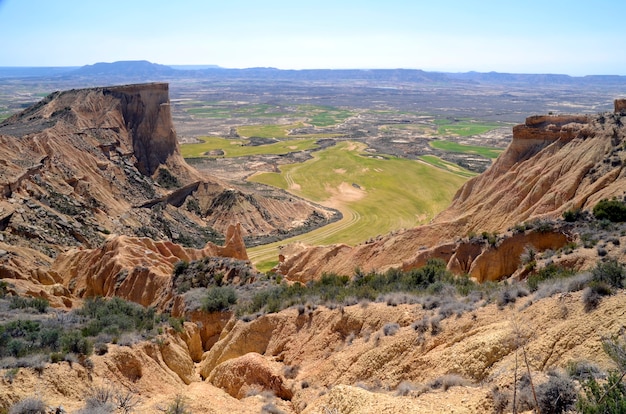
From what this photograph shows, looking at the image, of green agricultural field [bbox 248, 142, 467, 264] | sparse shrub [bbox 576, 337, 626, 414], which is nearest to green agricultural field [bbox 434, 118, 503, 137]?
green agricultural field [bbox 248, 142, 467, 264]

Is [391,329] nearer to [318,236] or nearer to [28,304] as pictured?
[28,304]

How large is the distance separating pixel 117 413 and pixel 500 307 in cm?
1173

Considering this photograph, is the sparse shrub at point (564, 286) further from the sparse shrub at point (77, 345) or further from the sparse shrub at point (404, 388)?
the sparse shrub at point (77, 345)

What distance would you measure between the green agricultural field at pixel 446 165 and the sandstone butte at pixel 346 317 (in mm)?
48933

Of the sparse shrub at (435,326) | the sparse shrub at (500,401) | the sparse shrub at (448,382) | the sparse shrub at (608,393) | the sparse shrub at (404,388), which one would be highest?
the sparse shrub at (608,393)

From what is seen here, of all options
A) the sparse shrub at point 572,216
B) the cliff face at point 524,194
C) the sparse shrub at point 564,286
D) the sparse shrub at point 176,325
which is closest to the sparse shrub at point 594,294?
the sparse shrub at point 564,286

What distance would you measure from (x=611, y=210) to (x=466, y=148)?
107 meters

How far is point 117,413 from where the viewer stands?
1274 cm

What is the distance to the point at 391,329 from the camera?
650 inches

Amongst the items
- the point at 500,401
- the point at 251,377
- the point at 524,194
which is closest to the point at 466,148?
the point at 524,194

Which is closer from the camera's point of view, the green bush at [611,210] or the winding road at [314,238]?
the green bush at [611,210]

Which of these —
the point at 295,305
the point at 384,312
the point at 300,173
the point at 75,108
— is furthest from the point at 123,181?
the point at 384,312

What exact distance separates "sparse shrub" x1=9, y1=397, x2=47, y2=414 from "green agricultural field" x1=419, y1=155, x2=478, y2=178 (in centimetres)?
9058

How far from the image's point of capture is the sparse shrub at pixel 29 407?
1171cm
